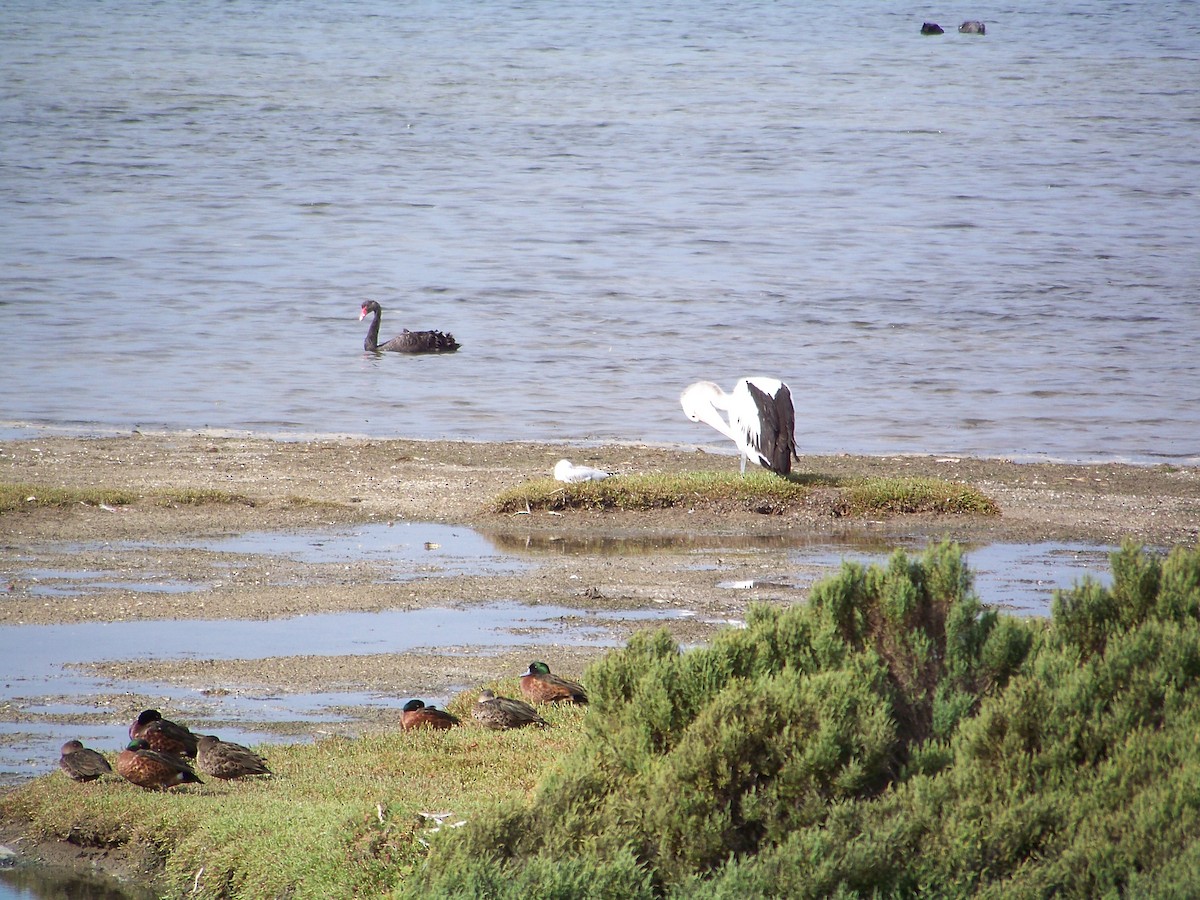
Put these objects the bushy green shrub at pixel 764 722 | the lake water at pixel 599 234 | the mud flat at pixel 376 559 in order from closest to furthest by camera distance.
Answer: the bushy green shrub at pixel 764 722 → the mud flat at pixel 376 559 → the lake water at pixel 599 234

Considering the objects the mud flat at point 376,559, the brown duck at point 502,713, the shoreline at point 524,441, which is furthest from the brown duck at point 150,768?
the shoreline at point 524,441

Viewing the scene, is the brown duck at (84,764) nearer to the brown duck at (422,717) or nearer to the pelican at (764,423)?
the brown duck at (422,717)

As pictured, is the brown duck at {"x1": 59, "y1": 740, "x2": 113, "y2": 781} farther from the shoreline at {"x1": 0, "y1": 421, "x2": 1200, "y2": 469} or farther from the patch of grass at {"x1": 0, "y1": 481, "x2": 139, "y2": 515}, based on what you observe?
the shoreline at {"x1": 0, "y1": 421, "x2": 1200, "y2": 469}

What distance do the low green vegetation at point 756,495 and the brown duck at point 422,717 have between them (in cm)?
588

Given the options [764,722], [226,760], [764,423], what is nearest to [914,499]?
[764,423]

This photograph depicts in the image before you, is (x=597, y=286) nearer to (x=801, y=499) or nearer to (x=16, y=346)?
(x=16, y=346)

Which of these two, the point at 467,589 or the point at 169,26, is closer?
the point at 467,589

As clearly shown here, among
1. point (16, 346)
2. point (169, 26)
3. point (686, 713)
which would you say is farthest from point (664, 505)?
point (169, 26)

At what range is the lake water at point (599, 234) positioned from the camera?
865 inches

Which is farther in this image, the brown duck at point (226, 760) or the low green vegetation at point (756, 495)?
the low green vegetation at point (756, 495)

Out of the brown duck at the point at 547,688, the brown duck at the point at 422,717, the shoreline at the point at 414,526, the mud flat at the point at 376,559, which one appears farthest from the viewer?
the shoreline at the point at 414,526

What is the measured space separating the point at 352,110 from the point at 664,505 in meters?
46.7

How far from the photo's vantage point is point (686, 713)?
588cm

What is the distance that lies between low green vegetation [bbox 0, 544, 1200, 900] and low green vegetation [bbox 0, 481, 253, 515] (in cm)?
762
